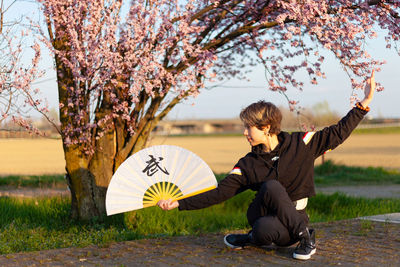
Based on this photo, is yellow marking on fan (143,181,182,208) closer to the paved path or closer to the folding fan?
the folding fan

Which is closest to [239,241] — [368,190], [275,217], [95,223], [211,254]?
[211,254]

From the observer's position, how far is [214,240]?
5.21 metres

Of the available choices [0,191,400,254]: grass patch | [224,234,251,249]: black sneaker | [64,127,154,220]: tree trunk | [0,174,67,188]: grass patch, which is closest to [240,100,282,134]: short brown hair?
[224,234,251,249]: black sneaker

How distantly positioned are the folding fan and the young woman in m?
0.51

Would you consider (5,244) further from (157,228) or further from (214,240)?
(214,240)

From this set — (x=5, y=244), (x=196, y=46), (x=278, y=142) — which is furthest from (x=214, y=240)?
(x=196, y=46)

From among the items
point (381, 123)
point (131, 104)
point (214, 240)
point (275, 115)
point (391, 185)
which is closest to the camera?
point (275, 115)

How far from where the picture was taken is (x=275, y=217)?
428 cm

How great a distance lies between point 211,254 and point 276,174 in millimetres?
962

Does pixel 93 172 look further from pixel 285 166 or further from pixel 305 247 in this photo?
pixel 305 247

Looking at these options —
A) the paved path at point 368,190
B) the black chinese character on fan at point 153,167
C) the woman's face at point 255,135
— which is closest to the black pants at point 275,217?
the woman's face at point 255,135

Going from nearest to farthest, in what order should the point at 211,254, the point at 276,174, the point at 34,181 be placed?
the point at 276,174 < the point at 211,254 < the point at 34,181

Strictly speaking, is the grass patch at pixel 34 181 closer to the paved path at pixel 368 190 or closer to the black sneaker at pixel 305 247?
the paved path at pixel 368 190

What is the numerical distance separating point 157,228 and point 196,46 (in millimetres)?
2635
